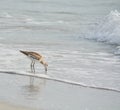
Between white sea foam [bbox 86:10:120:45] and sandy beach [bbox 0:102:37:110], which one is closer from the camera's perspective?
sandy beach [bbox 0:102:37:110]

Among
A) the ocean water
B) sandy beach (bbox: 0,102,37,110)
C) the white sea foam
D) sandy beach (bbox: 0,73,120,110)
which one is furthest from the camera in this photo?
the white sea foam

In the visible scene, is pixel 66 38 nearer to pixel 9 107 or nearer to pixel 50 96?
pixel 50 96

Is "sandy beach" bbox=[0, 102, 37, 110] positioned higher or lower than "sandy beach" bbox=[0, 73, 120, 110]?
lower

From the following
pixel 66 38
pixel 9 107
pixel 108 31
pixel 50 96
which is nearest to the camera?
pixel 9 107

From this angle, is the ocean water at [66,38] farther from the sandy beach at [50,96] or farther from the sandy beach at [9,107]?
the sandy beach at [9,107]

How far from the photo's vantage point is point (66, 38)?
19.4 metres

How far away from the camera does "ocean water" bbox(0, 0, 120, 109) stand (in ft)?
43.8

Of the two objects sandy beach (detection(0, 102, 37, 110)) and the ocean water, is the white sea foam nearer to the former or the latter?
the ocean water

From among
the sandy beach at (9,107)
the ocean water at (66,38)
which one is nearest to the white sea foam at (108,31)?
the ocean water at (66,38)

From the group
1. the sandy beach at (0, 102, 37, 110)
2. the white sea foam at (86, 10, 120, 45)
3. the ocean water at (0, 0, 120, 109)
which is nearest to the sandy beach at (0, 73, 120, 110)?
the sandy beach at (0, 102, 37, 110)

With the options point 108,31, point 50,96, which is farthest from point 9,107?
point 108,31

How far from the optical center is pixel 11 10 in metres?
28.8

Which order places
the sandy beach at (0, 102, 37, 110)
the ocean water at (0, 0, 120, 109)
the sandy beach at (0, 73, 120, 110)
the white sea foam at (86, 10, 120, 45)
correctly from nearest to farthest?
1. the sandy beach at (0, 102, 37, 110)
2. the sandy beach at (0, 73, 120, 110)
3. the ocean water at (0, 0, 120, 109)
4. the white sea foam at (86, 10, 120, 45)

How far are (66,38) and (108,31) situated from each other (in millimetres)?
2203
